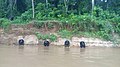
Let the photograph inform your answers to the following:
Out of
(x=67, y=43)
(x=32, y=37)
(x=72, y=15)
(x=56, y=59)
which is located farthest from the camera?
(x=72, y=15)

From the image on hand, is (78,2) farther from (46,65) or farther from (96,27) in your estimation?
(46,65)

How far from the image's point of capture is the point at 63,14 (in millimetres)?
18438

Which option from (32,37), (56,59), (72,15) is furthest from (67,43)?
(56,59)

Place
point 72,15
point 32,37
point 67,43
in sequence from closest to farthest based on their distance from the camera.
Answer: point 67,43 → point 32,37 → point 72,15

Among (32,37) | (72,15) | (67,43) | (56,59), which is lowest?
(56,59)

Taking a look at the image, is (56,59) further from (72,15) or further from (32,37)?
(72,15)


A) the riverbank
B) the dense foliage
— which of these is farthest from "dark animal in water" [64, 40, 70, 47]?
the dense foliage

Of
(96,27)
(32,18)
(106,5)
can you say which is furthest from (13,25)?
(106,5)

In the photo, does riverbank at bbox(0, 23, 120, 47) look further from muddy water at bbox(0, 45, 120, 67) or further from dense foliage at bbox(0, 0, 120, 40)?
muddy water at bbox(0, 45, 120, 67)

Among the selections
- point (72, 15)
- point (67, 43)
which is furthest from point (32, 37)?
point (72, 15)

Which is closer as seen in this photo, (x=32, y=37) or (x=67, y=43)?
(x=67, y=43)

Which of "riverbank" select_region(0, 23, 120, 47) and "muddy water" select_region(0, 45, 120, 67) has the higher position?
"riverbank" select_region(0, 23, 120, 47)

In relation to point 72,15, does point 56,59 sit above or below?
below

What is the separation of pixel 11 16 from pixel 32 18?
2504 mm
